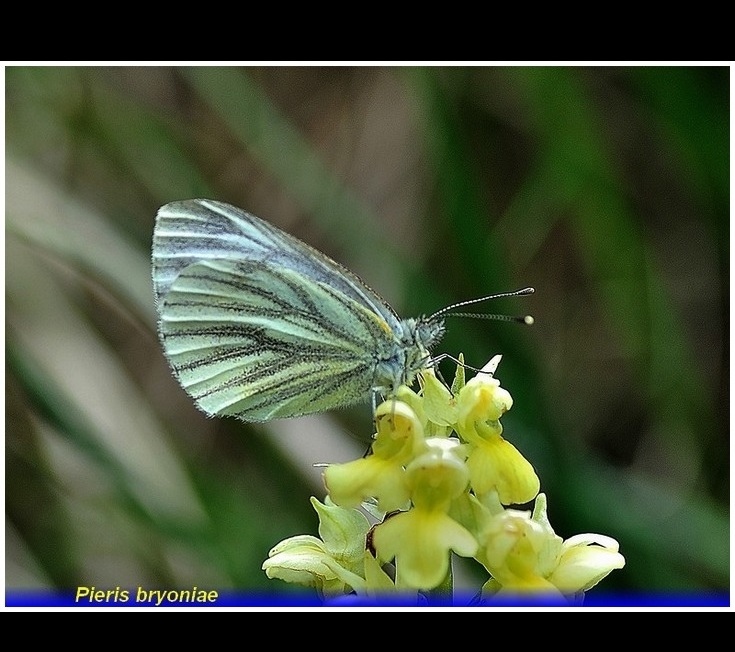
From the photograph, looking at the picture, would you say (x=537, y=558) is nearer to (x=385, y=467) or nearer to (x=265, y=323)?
(x=385, y=467)

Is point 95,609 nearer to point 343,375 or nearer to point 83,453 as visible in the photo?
point 343,375

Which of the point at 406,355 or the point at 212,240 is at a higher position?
the point at 212,240

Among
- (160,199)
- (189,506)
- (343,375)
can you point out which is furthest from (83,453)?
(343,375)

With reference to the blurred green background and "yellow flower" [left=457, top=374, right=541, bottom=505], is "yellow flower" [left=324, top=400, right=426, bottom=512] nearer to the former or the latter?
"yellow flower" [left=457, top=374, right=541, bottom=505]

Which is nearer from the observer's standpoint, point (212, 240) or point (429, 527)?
point (429, 527)

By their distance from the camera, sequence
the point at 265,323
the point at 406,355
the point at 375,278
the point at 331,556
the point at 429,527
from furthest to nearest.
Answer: the point at 375,278 < the point at 265,323 < the point at 406,355 < the point at 331,556 < the point at 429,527

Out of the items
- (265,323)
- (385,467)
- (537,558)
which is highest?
(265,323)

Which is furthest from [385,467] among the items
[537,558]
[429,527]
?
[537,558]
